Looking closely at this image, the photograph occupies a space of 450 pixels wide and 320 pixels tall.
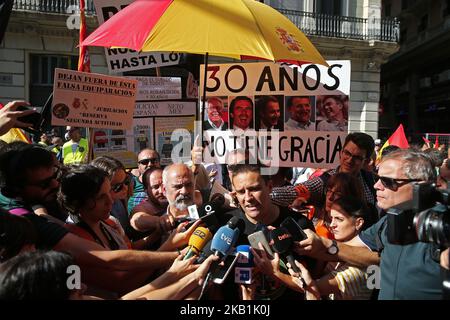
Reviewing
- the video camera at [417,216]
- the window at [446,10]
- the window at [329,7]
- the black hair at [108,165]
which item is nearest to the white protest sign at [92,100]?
the black hair at [108,165]

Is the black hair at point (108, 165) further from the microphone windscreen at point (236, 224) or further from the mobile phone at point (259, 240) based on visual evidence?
the mobile phone at point (259, 240)

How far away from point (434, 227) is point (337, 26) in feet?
63.9

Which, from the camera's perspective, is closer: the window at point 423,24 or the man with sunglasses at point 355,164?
the man with sunglasses at point 355,164

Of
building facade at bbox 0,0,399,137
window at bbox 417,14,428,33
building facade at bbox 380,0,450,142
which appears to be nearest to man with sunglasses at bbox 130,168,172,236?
building facade at bbox 0,0,399,137

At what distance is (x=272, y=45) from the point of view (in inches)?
147

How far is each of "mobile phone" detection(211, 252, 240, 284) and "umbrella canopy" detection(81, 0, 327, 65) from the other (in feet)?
5.22

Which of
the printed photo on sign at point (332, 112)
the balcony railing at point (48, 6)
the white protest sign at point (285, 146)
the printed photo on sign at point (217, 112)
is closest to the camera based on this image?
the white protest sign at point (285, 146)

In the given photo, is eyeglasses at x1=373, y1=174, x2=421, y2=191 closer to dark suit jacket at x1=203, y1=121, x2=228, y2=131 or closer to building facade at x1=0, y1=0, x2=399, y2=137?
dark suit jacket at x1=203, y1=121, x2=228, y2=131

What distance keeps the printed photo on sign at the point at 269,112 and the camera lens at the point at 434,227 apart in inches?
111

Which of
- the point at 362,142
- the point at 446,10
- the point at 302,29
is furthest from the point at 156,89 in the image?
the point at 446,10

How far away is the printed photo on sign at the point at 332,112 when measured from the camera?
4637 mm

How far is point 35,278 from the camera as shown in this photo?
5.64 ft

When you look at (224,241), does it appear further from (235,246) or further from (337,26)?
(337,26)

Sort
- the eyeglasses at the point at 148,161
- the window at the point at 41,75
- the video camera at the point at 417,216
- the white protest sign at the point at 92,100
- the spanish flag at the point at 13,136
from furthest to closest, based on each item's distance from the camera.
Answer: the window at the point at 41,75
the spanish flag at the point at 13,136
the eyeglasses at the point at 148,161
the white protest sign at the point at 92,100
the video camera at the point at 417,216
